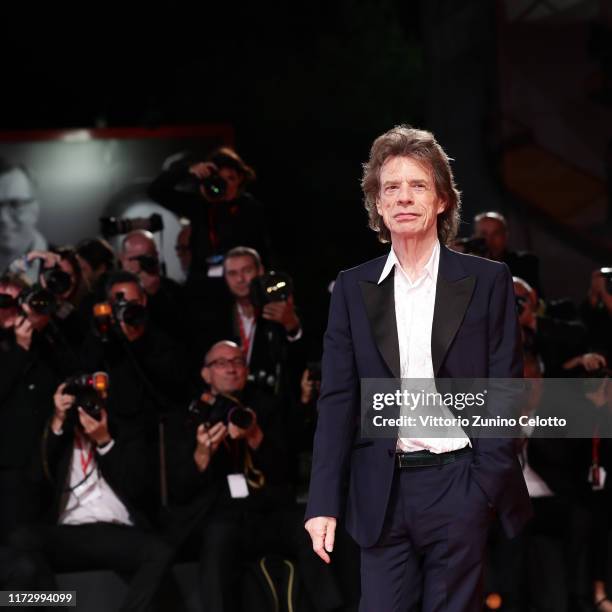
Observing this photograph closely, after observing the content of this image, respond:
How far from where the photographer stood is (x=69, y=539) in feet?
14.3

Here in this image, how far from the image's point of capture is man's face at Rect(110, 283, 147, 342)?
486cm

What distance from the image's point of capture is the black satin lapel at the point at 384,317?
2.49m

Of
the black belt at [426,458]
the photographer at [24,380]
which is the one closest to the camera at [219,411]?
the photographer at [24,380]

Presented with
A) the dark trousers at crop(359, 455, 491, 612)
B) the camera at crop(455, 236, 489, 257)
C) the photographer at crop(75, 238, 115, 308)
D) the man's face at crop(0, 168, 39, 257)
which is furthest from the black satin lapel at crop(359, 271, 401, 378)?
the man's face at crop(0, 168, 39, 257)

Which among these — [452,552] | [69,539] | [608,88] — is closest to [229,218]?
[69,539]

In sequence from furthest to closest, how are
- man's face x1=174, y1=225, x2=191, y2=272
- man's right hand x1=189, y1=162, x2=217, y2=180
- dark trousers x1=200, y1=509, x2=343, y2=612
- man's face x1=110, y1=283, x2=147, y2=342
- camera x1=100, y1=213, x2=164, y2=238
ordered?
man's face x1=174, y1=225, x2=191, y2=272 < camera x1=100, y1=213, x2=164, y2=238 < man's right hand x1=189, y1=162, x2=217, y2=180 < man's face x1=110, y1=283, x2=147, y2=342 < dark trousers x1=200, y1=509, x2=343, y2=612

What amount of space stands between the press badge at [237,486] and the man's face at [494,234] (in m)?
1.72

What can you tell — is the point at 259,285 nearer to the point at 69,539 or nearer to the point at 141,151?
the point at 69,539

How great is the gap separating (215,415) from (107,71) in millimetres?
4593

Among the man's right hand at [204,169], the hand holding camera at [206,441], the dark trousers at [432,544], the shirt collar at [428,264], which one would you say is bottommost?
the dark trousers at [432,544]

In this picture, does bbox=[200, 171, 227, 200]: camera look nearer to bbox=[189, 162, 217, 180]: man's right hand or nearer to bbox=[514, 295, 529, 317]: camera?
bbox=[189, 162, 217, 180]: man's right hand

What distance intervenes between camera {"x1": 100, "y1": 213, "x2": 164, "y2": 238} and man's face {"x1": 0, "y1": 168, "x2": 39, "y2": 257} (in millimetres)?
2086

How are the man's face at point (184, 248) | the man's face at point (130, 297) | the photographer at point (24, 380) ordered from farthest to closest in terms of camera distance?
1. the man's face at point (184, 248)
2. the man's face at point (130, 297)
3. the photographer at point (24, 380)

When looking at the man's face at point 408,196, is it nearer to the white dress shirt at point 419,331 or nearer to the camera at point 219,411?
the white dress shirt at point 419,331
